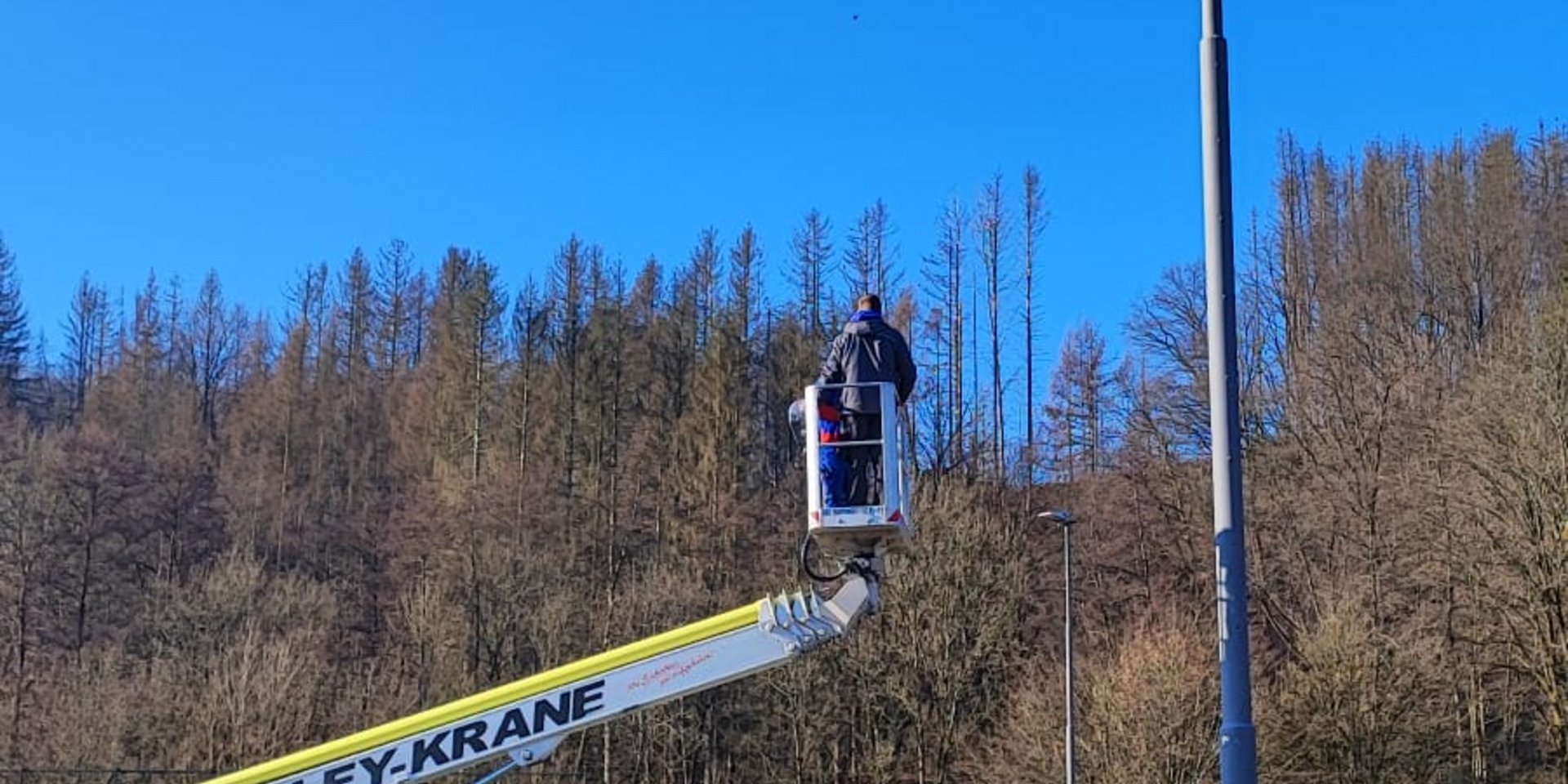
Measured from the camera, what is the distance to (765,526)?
48906 mm

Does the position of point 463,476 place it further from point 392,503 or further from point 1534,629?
point 1534,629

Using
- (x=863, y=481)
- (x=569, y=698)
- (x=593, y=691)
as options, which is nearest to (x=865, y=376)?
(x=863, y=481)

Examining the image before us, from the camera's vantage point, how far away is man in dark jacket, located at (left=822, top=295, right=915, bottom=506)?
309 inches

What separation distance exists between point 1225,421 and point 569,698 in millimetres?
3645

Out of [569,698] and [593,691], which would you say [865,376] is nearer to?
[593,691]

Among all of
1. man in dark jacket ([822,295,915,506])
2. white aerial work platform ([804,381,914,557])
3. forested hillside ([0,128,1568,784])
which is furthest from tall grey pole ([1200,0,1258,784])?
forested hillside ([0,128,1568,784])

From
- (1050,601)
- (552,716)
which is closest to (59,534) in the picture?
(1050,601)

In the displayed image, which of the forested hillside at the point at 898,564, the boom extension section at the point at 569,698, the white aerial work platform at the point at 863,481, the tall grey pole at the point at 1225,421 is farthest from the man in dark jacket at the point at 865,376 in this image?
the forested hillside at the point at 898,564

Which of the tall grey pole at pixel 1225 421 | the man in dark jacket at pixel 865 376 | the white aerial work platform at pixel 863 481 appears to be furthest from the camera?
the man in dark jacket at pixel 865 376

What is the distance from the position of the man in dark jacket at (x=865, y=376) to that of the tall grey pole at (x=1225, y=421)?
1.74 metres

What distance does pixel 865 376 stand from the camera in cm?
808

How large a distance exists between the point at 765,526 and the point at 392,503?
59.9ft

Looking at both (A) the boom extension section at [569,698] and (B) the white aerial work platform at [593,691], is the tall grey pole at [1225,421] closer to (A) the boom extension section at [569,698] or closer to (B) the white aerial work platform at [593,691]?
(B) the white aerial work platform at [593,691]

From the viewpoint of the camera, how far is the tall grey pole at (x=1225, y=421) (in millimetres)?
6570
